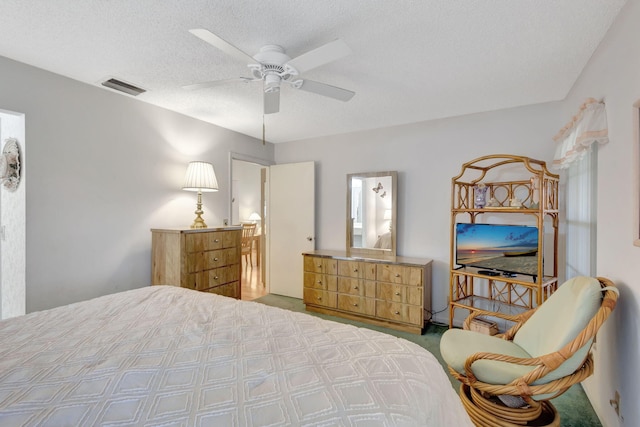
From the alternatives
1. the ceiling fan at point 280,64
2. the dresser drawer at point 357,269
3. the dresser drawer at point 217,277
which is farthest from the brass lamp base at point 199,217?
the dresser drawer at point 357,269

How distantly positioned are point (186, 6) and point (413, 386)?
6.62 feet

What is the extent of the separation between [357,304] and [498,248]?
1.60 m

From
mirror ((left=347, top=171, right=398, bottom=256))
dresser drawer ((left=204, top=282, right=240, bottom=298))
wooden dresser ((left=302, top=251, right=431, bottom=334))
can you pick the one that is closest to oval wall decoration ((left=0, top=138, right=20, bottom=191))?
dresser drawer ((left=204, top=282, right=240, bottom=298))

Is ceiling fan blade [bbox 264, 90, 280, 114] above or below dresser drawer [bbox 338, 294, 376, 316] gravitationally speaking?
above

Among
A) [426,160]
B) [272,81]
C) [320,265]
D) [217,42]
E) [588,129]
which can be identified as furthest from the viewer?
[320,265]

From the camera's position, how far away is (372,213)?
3.83 m

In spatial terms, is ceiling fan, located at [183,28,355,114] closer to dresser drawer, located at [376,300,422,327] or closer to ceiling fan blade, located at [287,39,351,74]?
ceiling fan blade, located at [287,39,351,74]

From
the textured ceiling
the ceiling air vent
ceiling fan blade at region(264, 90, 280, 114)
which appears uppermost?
the textured ceiling

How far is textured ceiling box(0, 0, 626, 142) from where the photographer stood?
157 cm

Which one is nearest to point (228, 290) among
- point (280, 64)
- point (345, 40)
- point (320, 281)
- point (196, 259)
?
point (196, 259)

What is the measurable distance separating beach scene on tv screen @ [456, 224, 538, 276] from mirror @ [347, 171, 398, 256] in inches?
34.4

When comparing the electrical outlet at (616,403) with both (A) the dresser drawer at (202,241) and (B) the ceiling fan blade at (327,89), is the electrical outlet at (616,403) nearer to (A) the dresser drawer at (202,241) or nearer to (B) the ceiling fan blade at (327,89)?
(B) the ceiling fan blade at (327,89)

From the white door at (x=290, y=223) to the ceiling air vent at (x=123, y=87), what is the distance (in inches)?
84.8

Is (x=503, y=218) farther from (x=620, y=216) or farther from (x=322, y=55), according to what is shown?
(x=322, y=55)
